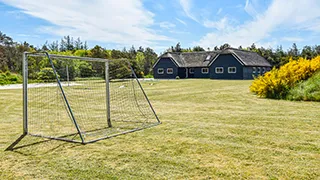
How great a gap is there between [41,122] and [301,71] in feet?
34.7

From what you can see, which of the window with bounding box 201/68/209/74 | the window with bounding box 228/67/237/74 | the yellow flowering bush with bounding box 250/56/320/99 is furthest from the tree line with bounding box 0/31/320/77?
the yellow flowering bush with bounding box 250/56/320/99

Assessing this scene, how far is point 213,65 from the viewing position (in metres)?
37.6

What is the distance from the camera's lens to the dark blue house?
117 ft

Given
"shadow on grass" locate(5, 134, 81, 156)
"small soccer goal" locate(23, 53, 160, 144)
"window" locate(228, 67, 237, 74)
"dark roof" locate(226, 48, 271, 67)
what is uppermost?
"dark roof" locate(226, 48, 271, 67)

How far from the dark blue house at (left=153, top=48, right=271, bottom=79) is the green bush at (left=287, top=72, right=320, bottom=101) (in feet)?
79.9

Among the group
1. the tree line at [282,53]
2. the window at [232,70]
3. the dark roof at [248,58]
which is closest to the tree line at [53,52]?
the window at [232,70]

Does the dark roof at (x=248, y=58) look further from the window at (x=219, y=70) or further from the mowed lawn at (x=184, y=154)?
the mowed lawn at (x=184, y=154)

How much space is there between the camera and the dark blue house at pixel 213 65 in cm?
3581

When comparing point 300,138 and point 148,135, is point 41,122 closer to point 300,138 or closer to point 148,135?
point 148,135

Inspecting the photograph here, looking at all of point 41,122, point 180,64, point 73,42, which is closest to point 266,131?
point 41,122

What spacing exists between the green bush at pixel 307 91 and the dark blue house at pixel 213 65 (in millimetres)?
24352

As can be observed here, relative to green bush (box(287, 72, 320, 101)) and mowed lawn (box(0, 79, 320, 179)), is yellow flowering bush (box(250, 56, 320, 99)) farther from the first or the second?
mowed lawn (box(0, 79, 320, 179))

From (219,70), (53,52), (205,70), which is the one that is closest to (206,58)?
(205,70)

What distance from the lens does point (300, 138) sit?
4621 mm
